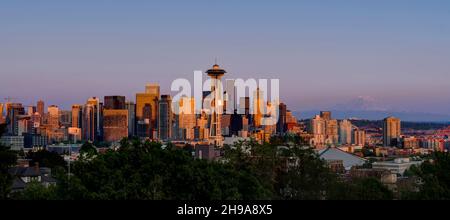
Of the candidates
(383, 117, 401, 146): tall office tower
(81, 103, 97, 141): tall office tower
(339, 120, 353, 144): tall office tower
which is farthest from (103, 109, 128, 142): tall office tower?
(383, 117, 401, 146): tall office tower

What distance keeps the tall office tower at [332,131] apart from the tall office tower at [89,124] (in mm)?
36518

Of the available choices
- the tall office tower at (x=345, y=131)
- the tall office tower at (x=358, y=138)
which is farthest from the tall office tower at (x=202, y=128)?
the tall office tower at (x=358, y=138)

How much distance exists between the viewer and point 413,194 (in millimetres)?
19375

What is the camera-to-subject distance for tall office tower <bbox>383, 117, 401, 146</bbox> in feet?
394

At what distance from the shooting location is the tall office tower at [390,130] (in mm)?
120188

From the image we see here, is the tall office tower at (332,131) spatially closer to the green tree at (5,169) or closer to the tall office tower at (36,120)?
the tall office tower at (36,120)

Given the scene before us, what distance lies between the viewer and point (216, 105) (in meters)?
110

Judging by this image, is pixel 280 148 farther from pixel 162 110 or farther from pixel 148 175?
pixel 162 110

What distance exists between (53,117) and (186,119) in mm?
22628

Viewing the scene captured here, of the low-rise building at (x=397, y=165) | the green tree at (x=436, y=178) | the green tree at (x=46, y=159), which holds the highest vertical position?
the green tree at (x=436, y=178)

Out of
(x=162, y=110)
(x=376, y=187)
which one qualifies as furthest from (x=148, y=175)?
(x=162, y=110)

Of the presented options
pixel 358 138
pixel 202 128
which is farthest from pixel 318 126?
pixel 202 128

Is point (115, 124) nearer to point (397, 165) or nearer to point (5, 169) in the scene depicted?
point (397, 165)
